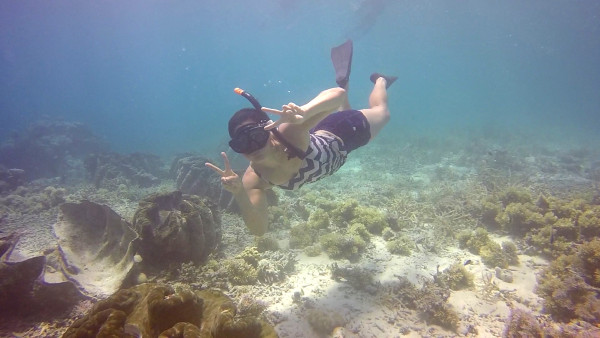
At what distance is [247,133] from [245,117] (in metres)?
0.23

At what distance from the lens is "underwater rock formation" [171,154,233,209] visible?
904 cm

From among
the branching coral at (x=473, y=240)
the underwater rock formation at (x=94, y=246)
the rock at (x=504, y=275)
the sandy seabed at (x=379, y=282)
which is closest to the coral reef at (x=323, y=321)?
the sandy seabed at (x=379, y=282)

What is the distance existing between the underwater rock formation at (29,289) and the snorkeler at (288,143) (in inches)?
123

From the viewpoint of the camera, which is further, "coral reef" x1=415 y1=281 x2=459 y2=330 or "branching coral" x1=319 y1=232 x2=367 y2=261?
"branching coral" x1=319 y1=232 x2=367 y2=261

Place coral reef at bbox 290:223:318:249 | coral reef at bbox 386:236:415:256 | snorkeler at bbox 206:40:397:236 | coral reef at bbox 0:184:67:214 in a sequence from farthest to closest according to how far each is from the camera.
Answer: coral reef at bbox 0:184:67:214 → coral reef at bbox 290:223:318:249 → coral reef at bbox 386:236:415:256 → snorkeler at bbox 206:40:397:236

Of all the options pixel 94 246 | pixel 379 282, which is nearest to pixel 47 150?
pixel 94 246

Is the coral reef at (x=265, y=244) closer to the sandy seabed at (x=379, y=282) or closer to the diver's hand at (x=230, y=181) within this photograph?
the sandy seabed at (x=379, y=282)

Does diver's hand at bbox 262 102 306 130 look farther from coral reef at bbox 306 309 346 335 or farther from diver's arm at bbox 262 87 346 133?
coral reef at bbox 306 309 346 335

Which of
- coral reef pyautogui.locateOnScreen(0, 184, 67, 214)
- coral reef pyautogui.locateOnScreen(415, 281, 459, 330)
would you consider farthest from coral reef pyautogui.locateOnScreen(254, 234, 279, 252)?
coral reef pyautogui.locateOnScreen(0, 184, 67, 214)

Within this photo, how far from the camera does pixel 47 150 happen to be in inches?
782

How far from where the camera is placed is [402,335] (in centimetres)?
387

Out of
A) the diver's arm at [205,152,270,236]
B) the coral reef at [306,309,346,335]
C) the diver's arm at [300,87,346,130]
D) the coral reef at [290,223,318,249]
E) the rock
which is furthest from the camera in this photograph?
the coral reef at [290,223,318,249]

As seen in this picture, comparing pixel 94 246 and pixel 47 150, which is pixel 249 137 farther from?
pixel 47 150

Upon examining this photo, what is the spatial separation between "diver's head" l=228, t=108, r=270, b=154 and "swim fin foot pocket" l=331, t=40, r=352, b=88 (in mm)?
3053
